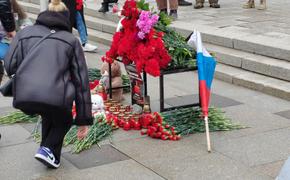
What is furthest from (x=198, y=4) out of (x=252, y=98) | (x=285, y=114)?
(x=285, y=114)

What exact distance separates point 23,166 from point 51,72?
1101mm

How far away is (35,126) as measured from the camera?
244 inches

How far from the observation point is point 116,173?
15.8 feet

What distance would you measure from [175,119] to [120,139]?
0.67 metres

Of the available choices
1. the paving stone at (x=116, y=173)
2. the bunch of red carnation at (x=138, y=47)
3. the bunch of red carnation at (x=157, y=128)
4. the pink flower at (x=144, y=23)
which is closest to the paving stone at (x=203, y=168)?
the paving stone at (x=116, y=173)

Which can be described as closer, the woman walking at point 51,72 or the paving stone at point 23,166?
the woman walking at point 51,72

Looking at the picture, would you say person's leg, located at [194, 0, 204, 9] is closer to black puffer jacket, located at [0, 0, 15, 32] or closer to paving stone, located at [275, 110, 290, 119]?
black puffer jacket, located at [0, 0, 15, 32]

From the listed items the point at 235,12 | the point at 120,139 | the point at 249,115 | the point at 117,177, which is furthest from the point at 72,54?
the point at 235,12

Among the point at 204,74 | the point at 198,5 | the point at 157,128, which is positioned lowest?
the point at 157,128

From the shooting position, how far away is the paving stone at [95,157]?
5.09 meters

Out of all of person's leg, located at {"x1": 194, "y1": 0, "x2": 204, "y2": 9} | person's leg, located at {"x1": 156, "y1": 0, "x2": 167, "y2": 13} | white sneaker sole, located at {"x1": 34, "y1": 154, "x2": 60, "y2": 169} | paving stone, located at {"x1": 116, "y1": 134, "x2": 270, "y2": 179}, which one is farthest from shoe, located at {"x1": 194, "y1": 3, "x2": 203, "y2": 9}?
white sneaker sole, located at {"x1": 34, "y1": 154, "x2": 60, "y2": 169}

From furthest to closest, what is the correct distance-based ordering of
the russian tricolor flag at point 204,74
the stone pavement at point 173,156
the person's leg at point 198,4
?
the person's leg at point 198,4 → the russian tricolor flag at point 204,74 → the stone pavement at point 173,156

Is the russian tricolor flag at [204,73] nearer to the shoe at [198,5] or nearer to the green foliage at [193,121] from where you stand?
the green foliage at [193,121]

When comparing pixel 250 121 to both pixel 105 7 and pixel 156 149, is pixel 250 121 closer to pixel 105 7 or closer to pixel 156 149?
pixel 156 149
